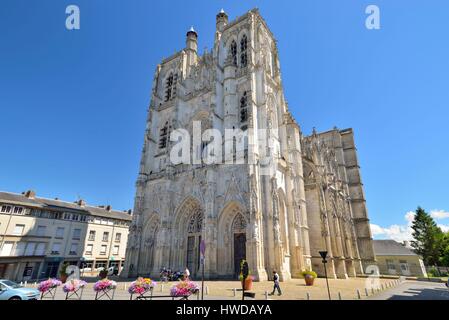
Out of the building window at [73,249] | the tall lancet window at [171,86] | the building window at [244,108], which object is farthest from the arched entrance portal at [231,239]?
the building window at [73,249]

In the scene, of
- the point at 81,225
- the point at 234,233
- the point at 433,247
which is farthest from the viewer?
the point at 433,247

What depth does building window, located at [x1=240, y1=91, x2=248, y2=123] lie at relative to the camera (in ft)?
84.2

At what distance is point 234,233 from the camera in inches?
847

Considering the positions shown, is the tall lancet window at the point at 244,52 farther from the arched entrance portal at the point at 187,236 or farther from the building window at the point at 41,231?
the building window at the point at 41,231

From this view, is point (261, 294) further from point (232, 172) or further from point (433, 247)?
point (433, 247)

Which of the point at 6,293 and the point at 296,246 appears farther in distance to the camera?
the point at 296,246

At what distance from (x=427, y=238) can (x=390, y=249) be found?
635 centimetres

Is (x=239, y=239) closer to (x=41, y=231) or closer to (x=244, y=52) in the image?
(x=244, y=52)

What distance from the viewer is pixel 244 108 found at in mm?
26016

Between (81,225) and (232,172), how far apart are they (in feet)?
81.9

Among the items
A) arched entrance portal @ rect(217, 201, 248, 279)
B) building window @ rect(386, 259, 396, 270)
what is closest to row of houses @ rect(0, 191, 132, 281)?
arched entrance portal @ rect(217, 201, 248, 279)

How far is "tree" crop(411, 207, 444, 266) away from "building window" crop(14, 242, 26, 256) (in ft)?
181
